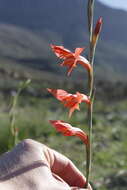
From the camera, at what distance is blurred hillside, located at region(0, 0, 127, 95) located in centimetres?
10611

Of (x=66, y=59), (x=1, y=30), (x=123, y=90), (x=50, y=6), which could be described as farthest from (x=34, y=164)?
(x=50, y=6)

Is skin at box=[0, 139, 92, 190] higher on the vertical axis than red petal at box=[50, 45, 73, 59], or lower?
lower

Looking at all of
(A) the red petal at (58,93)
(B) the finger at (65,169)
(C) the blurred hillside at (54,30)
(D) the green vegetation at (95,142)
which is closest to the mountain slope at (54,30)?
(C) the blurred hillside at (54,30)

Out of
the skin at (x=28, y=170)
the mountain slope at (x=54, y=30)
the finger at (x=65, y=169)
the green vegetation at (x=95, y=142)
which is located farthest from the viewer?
the mountain slope at (x=54, y=30)

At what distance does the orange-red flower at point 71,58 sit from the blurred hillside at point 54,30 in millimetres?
86811

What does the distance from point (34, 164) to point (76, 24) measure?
142513 mm

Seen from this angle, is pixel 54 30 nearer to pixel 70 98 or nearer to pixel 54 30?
pixel 54 30

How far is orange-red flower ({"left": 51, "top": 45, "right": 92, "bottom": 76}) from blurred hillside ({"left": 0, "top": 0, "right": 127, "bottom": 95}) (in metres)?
86.8

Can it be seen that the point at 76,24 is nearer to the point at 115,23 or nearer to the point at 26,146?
the point at 115,23

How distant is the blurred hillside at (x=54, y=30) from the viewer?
4178 inches

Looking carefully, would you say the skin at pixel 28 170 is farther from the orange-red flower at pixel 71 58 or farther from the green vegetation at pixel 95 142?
the green vegetation at pixel 95 142

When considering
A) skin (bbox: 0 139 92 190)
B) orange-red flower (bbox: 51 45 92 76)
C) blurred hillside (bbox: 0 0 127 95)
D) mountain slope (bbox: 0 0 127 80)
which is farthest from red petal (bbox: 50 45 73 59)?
mountain slope (bbox: 0 0 127 80)

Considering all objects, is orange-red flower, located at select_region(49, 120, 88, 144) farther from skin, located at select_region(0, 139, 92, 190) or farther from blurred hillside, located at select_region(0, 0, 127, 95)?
blurred hillside, located at select_region(0, 0, 127, 95)

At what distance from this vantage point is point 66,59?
174 cm
